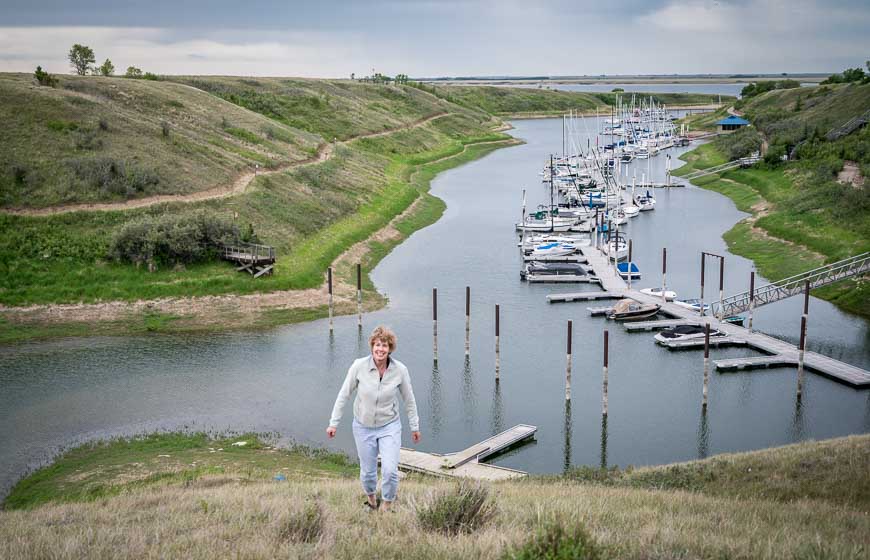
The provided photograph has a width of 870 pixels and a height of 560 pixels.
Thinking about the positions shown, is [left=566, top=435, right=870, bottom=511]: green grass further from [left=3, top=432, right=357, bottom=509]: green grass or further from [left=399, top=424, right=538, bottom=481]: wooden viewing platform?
[left=3, top=432, right=357, bottom=509]: green grass

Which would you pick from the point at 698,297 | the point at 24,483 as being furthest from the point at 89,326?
the point at 698,297

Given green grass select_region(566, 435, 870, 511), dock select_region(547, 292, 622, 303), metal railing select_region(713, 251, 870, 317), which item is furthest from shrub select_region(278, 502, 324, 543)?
dock select_region(547, 292, 622, 303)

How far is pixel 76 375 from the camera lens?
40.6m

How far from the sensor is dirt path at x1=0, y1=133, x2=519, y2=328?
48562 mm

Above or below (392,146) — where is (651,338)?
below

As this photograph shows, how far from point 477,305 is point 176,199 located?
81.6ft

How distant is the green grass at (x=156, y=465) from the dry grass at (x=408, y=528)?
8.33m

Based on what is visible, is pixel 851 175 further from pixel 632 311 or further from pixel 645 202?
pixel 632 311

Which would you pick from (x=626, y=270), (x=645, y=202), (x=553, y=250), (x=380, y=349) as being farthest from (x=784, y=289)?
(x=645, y=202)

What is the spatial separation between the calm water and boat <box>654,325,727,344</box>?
42.1 inches

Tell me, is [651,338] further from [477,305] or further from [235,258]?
[235,258]

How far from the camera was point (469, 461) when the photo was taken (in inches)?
1209

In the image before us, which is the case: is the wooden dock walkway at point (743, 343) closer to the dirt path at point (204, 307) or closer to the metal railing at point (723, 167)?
the dirt path at point (204, 307)

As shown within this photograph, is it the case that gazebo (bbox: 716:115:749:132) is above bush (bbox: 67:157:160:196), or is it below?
above
